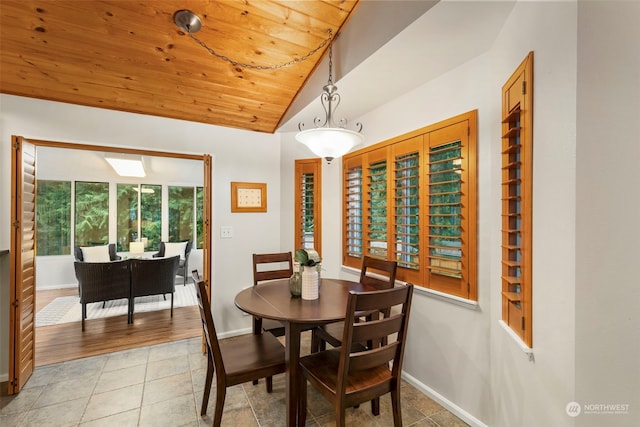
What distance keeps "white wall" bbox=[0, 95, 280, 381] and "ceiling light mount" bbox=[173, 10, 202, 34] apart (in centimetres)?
130

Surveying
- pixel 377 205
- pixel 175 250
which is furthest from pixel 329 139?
pixel 175 250

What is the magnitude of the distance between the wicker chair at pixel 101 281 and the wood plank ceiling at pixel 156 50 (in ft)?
6.34

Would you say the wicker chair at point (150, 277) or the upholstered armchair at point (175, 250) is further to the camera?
the upholstered armchair at point (175, 250)

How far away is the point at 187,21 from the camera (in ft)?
5.85

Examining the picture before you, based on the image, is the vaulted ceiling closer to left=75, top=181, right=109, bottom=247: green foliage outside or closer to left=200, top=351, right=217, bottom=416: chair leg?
left=200, top=351, right=217, bottom=416: chair leg

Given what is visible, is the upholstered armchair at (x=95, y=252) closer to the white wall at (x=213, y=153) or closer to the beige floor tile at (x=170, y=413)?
the white wall at (x=213, y=153)

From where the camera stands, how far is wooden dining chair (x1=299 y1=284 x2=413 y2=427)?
1392mm

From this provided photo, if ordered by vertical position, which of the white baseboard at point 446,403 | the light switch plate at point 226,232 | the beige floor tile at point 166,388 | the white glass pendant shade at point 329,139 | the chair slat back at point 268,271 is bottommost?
the beige floor tile at point 166,388

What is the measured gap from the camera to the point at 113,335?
3.25 m

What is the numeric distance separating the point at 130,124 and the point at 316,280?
7.78 ft

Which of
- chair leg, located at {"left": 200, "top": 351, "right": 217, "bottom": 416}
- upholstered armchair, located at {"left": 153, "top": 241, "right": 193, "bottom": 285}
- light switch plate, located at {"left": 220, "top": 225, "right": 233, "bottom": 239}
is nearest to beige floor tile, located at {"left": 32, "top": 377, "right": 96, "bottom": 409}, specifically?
chair leg, located at {"left": 200, "top": 351, "right": 217, "bottom": 416}

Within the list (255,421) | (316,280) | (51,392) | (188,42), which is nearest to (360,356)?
(316,280)

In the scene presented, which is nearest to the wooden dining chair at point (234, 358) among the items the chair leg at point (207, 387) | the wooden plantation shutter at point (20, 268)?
the chair leg at point (207, 387)

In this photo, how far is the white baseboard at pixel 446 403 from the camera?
180 centimetres
